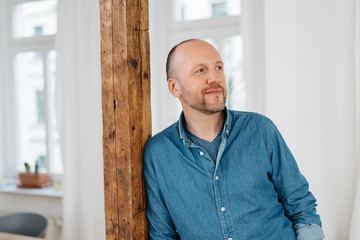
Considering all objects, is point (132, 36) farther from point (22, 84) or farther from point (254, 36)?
point (22, 84)

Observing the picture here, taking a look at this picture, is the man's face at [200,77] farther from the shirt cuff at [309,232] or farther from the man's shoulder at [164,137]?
the shirt cuff at [309,232]

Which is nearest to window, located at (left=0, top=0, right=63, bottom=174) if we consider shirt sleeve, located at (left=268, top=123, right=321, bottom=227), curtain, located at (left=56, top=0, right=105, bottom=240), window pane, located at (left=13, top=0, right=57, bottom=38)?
window pane, located at (left=13, top=0, right=57, bottom=38)

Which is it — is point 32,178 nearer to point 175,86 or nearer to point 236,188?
point 175,86

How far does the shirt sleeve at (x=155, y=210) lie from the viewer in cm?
165

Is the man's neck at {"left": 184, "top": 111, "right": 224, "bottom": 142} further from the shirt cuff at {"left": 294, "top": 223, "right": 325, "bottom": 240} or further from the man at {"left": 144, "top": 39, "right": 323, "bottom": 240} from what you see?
the shirt cuff at {"left": 294, "top": 223, "right": 325, "bottom": 240}

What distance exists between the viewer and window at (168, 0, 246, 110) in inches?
126

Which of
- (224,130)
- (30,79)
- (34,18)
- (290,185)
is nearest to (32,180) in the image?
(30,79)

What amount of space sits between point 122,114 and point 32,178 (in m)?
2.62

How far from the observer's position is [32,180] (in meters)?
3.82

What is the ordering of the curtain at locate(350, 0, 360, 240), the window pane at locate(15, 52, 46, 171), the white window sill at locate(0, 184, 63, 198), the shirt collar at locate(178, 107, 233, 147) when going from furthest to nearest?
the window pane at locate(15, 52, 46, 171)
the white window sill at locate(0, 184, 63, 198)
the curtain at locate(350, 0, 360, 240)
the shirt collar at locate(178, 107, 233, 147)

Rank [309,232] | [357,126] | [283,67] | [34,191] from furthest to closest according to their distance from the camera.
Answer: [34,191]
[357,126]
[283,67]
[309,232]

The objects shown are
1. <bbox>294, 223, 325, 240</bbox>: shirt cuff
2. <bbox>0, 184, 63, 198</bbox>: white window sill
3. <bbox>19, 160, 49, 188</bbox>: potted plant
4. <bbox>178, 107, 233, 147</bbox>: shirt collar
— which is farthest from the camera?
<bbox>19, 160, 49, 188</bbox>: potted plant

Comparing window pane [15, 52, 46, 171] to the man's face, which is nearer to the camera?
the man's face

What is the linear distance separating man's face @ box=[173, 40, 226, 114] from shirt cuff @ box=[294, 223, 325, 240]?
1.95 ft
